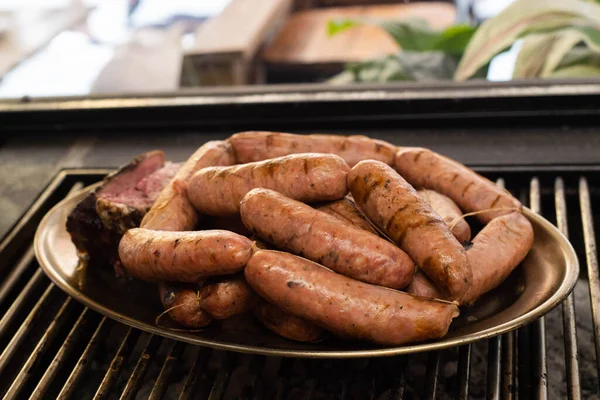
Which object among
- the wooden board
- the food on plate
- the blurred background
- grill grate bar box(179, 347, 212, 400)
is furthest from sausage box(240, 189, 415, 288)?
the wooden board

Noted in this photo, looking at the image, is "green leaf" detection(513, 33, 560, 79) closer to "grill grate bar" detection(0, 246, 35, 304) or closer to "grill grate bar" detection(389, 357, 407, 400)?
"grill grate bar" detection(389, 357, 407, 400)

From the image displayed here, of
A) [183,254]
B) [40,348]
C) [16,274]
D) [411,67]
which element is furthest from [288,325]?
[411,67]

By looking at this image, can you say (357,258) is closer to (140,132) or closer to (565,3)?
(140,132)

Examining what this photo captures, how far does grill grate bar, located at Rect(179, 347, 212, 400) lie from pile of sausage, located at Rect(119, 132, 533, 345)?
0.74 feet

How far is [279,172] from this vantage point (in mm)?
1753

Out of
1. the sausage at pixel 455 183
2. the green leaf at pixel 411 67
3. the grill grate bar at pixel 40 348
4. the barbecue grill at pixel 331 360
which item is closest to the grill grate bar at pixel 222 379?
A: the barbecue grill at pixel 331 360

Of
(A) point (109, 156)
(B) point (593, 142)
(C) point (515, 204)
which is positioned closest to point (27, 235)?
(A) point (109, 156)

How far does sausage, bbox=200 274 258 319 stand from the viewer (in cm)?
161

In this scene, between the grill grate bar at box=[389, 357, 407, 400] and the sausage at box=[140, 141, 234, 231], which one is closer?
the grill grate bar at box=[389, 357, 407, 400]

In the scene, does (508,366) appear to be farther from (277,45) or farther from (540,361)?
(277,45)

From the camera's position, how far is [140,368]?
1827mm

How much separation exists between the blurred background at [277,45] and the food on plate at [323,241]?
5.26ft

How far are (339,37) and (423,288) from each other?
3915 mm

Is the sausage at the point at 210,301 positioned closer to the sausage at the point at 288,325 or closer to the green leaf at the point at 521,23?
the sausage at the point at 288,325
